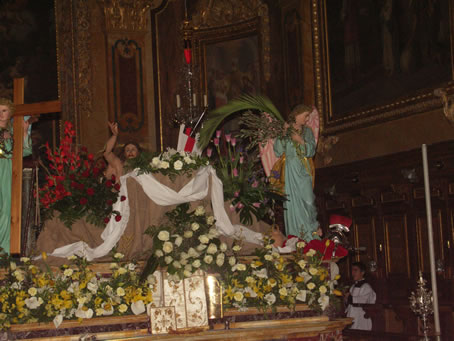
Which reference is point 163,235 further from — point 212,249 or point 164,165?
point 164,165

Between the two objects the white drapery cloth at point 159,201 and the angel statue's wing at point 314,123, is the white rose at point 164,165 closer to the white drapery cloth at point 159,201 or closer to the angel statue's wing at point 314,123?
the white drapery cloth at point 159,201

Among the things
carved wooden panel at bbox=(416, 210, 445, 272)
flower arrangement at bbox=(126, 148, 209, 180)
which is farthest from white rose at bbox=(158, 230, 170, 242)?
carved wooden panel at bbox=(416, 210, 445, 272)

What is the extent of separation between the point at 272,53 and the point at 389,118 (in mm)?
3438

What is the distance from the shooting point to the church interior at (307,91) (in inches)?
418

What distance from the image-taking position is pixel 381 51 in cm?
1251

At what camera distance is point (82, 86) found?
15.8 meters

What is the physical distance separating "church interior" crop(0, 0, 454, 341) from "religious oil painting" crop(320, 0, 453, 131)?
0.08 ft

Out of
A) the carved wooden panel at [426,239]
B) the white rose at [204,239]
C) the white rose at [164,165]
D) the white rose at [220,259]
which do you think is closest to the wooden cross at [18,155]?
the white rose at [164,165]

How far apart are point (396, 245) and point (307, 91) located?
335 cm

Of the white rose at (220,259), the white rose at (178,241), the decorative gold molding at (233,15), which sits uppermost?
the decorative gold molding at (233,15)

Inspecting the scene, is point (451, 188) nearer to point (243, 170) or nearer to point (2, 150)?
→ point (243, 170)

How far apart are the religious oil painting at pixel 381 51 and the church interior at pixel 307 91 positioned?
0.08 feet

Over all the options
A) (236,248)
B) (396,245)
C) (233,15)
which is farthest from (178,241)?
(233,15)

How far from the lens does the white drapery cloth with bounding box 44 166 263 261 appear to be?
733 centimetres
